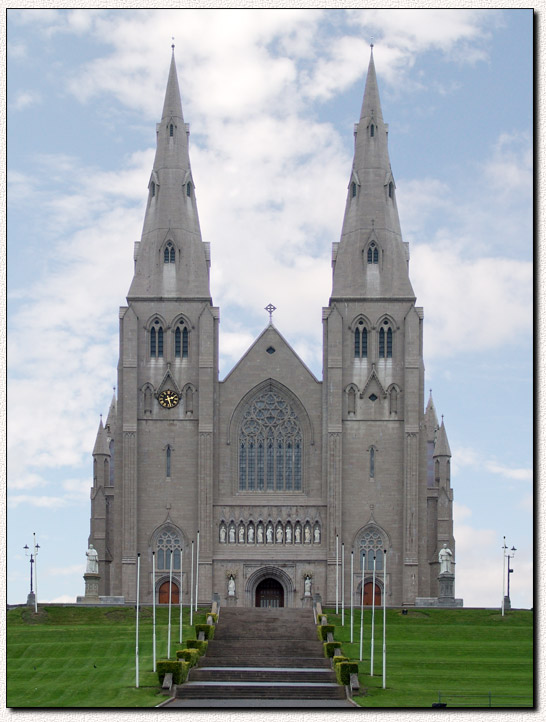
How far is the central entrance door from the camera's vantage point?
87.4m

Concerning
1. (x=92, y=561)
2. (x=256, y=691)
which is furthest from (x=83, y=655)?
(x=92, y=561)

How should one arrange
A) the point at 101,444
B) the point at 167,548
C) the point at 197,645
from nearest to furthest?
the point at 197,645 → the point at 167,548 → the point at 101,444

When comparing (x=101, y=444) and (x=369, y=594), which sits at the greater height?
(x=101, y=444)

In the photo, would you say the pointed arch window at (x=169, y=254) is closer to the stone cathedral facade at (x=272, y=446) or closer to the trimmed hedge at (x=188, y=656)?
the stone cathedral facade at (x=272, y=446)

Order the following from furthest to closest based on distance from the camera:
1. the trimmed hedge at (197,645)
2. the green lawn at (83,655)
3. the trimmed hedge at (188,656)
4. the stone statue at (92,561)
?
the stone statue at (92,561)
the trimmed hedge at (197,645)
the trimmed hedge at (188,656)
the green lawn at (83,655)

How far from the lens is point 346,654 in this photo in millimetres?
64438

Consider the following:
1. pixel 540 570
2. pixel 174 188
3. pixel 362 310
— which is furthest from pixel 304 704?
pixel 174 188

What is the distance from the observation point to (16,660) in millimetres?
62375

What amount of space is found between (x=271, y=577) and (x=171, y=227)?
939 inches

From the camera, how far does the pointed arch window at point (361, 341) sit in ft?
292

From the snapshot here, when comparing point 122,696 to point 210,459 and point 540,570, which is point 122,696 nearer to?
point 540,570

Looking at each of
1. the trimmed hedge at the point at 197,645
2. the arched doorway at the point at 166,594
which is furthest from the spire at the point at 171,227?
the trimmed hedge at the point at 197,645

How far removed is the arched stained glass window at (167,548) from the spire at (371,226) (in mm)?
18359

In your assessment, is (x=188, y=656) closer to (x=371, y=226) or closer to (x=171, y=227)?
(x=171, y=227)
